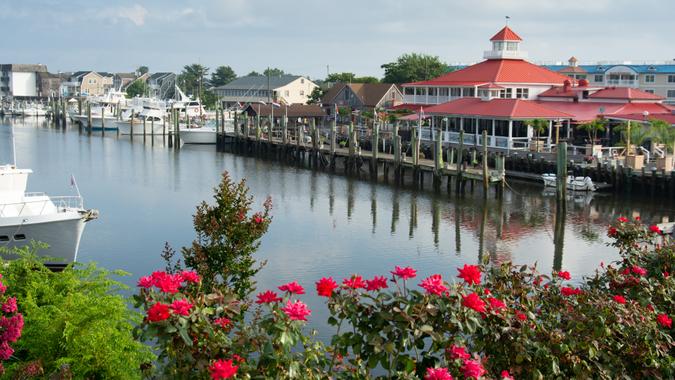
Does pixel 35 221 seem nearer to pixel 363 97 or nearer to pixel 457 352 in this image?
pixel 457 352

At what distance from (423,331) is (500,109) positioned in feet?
166

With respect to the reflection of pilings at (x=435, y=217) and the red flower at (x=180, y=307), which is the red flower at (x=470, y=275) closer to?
the red flower at (x=180, y=307)

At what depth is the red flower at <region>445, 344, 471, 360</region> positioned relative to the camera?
8.08 meters

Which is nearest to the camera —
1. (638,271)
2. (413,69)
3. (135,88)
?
(638,271)

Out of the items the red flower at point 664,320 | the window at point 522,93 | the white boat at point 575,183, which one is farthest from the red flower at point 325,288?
the window at point 522,93

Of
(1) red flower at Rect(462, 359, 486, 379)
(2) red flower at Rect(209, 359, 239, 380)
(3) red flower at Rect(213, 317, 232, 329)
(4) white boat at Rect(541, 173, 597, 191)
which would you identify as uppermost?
(3) red flower at Rect(213, 317, 232, 329)

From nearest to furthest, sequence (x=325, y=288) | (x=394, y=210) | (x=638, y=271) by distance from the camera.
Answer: (x=325, y=288)
(x=638, y=271)
(x=394, y=210)

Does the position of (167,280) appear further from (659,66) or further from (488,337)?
(659,66)

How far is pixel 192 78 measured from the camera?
166375 mm

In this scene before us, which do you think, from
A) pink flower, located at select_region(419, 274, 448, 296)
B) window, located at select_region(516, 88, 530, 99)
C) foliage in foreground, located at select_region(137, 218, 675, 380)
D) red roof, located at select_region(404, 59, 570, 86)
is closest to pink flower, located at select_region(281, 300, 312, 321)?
foliage in foreground, located at select_region(137, 218, 675, 380)

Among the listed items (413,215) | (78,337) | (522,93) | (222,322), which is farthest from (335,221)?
(522,93)

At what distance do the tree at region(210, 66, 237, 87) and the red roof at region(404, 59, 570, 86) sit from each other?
10549 cm

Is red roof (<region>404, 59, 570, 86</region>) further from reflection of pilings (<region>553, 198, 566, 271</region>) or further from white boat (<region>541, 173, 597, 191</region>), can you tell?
reflection of pilings (<region>553, 198, 566, 271</region>)

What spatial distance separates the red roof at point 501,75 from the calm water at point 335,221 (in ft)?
62.8
